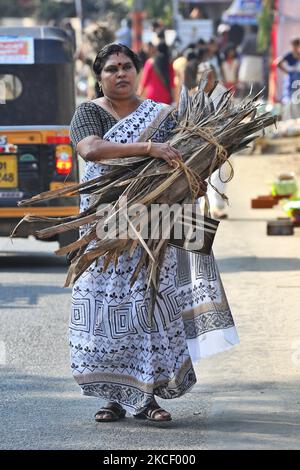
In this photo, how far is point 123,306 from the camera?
6.53m

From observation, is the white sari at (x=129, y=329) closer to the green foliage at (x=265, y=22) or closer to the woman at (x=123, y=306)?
the woman at (x=123, y=306)

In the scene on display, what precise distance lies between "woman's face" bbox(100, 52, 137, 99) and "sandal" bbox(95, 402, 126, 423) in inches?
57.8

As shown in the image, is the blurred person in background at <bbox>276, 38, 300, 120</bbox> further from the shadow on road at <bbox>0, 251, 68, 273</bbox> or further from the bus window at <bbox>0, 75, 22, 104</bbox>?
the bus window at <bbox>0, 75, 22, 104</bbox>

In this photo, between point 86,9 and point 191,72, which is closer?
point 191,72

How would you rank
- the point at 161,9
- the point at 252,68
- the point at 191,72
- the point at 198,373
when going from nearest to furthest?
the point at 198,373 < the point at 191,72 < the point at 252,68 < the point at 161,9

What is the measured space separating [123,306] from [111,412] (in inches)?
21.0

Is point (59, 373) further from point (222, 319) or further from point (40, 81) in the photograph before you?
point (40, 81)

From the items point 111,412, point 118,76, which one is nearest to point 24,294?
point 111,412

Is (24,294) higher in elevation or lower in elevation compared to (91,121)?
lower

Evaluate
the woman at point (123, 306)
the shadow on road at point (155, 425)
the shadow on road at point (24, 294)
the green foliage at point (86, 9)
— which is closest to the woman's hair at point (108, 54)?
the woman at point (123, 306)

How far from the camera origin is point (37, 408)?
Result: 7113 millimetres

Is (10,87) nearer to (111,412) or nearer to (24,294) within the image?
(24,294)

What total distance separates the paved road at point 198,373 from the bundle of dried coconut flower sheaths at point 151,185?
28.9 inches

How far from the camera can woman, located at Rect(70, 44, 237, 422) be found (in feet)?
21.3
